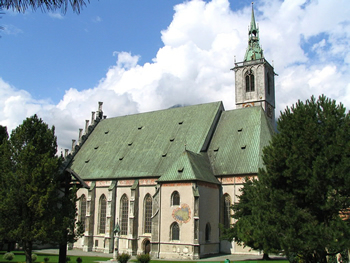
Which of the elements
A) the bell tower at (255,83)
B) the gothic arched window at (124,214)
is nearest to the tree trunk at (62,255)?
the gothic arched window at (124,214)

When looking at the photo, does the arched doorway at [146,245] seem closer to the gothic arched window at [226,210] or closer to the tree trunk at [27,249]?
the gothic arched window at [226,210]

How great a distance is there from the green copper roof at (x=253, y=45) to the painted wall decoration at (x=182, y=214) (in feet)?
109

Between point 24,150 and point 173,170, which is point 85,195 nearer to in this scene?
point 173,170

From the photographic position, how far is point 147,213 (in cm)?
4172

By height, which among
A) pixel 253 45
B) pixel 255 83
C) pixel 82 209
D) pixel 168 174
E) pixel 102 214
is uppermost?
pixel 253 45

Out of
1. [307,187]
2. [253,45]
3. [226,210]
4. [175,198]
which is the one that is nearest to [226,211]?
[226,210]

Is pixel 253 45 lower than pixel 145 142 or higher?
higher

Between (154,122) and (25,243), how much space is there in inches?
1178

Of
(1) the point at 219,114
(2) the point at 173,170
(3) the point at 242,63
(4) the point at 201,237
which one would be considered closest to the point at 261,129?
(1) the point at 219,114

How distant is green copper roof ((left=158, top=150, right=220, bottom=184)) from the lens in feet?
121

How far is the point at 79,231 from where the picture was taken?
23625 mm

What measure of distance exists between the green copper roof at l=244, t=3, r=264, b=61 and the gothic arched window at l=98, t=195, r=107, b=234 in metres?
33.0

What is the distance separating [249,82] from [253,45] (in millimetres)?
8406

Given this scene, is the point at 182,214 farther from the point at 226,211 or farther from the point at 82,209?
the point at 82,209
